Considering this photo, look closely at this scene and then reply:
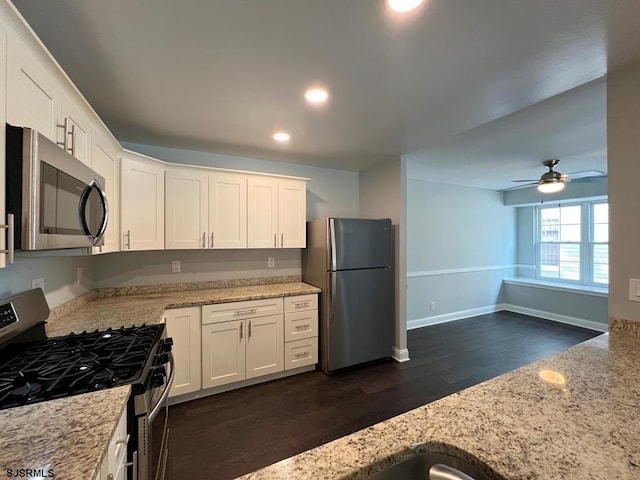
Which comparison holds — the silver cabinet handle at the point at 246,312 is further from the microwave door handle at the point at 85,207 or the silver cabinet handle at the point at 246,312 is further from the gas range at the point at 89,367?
the microwave door handle at the point at 85,207

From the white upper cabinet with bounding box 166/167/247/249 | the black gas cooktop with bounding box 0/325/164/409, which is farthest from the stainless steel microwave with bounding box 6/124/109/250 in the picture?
the white upper cabinet with bounding box 166/167/247/249

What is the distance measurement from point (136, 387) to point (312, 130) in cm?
219

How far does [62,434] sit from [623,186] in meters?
2.66

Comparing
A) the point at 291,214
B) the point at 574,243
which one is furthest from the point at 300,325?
the point at 574,243

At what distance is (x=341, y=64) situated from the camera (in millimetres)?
1537

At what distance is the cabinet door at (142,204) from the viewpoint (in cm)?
229

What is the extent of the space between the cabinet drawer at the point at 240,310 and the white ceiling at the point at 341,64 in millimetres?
1599

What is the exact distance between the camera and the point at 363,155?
126 inches

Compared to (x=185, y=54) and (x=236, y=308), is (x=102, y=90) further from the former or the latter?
(x=236, y=308)

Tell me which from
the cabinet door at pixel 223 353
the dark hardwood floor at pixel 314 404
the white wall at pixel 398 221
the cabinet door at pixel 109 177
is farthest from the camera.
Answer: the white wall at pixel 398 221

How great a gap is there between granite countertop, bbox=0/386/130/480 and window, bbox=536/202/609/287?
673 cm

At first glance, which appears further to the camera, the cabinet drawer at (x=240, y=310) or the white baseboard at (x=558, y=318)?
the white baseboard at (x=558, y=318)

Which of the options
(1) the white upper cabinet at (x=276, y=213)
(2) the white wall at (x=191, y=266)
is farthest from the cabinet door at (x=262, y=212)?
(2) the white wall at (x=191, y=266)

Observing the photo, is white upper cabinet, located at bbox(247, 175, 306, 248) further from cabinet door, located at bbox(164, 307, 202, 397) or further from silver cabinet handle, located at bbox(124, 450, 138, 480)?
silver cabinet handle, located at bbox(124, 450, 138, 480)
